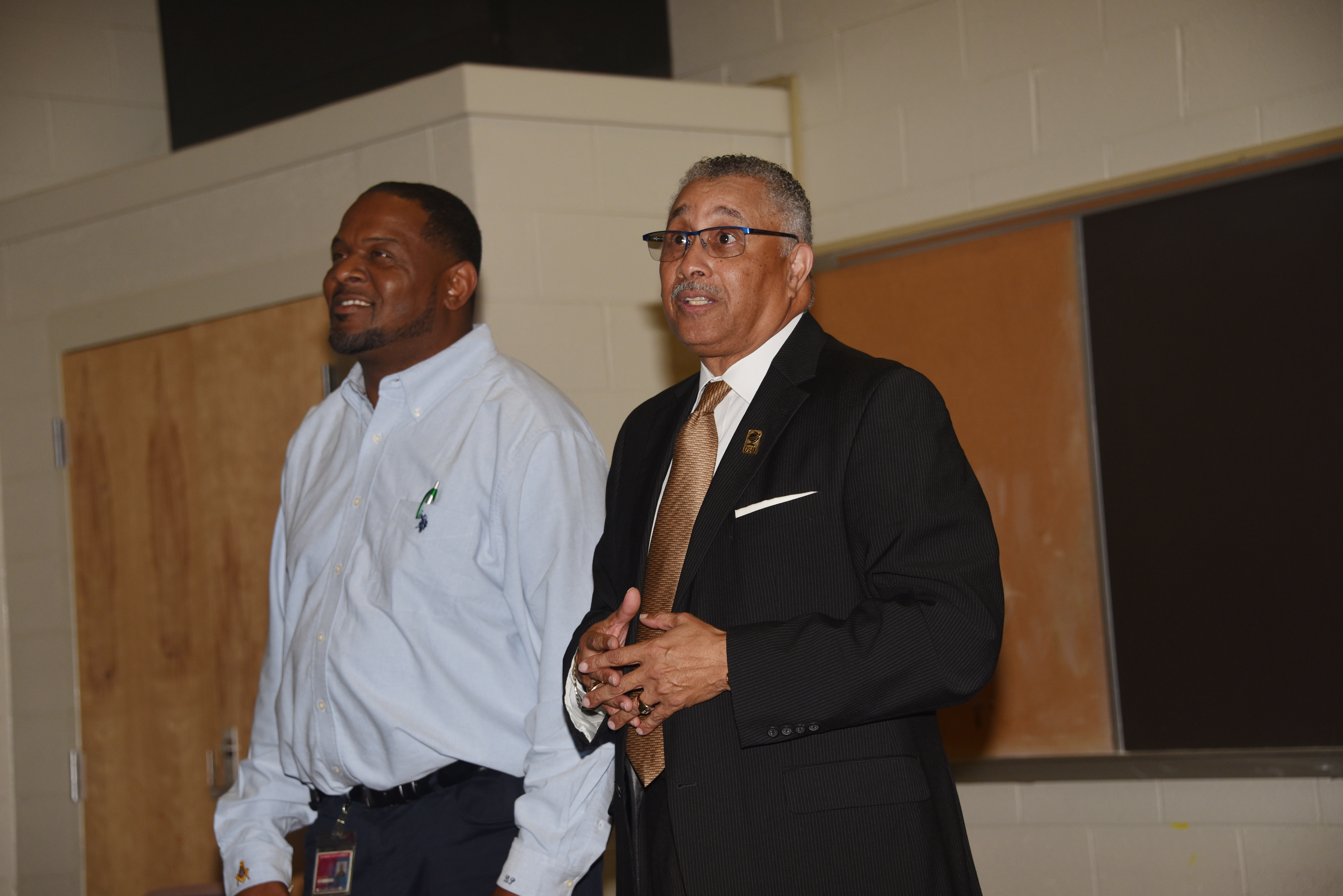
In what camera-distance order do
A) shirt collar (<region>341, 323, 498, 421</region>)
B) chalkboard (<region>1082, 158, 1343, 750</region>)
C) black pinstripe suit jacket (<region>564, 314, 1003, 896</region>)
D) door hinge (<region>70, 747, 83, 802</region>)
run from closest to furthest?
black pinstripe suit jacket (<region>564, 314, 1003, 896</region>) → shirt collar (<region>341, 323, 498, 421</region>) → chalkboard (<region>1082, 158, 1343, 750</region>) → door hinge (<region>70, 747, 83, 802</region>)

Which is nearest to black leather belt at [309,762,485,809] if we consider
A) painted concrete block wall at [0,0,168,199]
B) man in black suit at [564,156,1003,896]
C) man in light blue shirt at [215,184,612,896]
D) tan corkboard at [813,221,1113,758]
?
man in light blue shirt at [215,184,612,896]

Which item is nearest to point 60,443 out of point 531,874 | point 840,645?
point 531,874

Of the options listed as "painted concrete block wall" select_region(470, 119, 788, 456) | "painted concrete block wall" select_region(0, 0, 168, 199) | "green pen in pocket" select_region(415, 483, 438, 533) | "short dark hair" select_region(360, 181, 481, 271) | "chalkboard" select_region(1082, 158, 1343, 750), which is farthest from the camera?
"painted concrete block wall" select_region(0, 0, 168, 199)

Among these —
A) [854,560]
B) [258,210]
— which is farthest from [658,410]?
[258,210]

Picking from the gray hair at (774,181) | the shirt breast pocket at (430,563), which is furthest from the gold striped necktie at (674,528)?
the shirt breast pocket at (430,563)

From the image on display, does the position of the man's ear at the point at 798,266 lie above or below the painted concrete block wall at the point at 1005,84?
below

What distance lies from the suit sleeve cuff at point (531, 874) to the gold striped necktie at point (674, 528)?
23cm

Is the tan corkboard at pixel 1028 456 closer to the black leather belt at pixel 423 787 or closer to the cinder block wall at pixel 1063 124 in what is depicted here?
the cinder block wall at pixel 1063 124

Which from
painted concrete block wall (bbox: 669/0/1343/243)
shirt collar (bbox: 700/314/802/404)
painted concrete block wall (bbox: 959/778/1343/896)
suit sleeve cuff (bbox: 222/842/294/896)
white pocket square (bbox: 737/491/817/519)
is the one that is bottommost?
painted concrete block wall (bbox: 959/778/1343/896)

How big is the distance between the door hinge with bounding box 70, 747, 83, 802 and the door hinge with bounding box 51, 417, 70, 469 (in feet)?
2.69

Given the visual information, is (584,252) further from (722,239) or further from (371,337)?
(722,239)

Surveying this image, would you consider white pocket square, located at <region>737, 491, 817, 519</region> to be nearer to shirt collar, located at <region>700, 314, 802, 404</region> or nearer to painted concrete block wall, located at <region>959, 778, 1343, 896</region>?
shirt collar, located at <region>700, 314, 802, 404</region>

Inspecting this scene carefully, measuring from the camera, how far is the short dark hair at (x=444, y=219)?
7.15 feet

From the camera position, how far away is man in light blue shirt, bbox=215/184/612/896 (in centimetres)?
182
